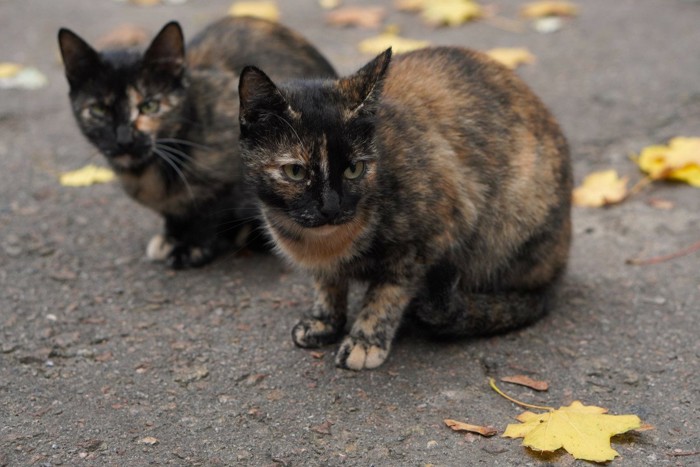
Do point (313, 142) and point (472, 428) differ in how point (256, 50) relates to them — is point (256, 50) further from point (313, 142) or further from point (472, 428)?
point (472, 428)

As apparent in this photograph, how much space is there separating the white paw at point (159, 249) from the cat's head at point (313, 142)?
147cm

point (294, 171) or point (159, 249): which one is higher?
point (294, 171)

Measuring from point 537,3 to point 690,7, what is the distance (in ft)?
4.31

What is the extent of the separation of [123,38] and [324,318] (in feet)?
14.3

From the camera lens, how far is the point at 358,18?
7.46 meters

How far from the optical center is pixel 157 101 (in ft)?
14.0

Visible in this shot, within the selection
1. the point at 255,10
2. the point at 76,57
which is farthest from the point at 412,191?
the point at 255,10

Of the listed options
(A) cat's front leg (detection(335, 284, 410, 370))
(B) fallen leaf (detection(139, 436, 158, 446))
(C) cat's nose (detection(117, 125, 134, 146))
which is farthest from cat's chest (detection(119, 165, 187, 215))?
(B) fallen leaf (detection(139, 436, 158, 446))

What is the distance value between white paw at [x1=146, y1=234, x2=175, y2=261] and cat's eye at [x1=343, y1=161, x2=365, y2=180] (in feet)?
5.61

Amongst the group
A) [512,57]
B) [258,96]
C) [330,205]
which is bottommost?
[512,57]

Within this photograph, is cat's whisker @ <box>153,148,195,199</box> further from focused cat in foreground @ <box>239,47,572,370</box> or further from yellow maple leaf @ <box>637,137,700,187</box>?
yellow maple leaf @ <box>637,137,700,187</box>

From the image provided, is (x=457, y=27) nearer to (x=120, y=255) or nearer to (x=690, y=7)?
(x=690, y=7)

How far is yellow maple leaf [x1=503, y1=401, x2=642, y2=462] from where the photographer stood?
2814 millimetres

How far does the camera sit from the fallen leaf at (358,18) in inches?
293
